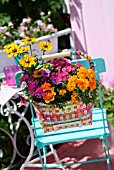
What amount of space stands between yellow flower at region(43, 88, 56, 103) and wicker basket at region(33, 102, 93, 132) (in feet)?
0.26

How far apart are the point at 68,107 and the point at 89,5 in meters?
1.35

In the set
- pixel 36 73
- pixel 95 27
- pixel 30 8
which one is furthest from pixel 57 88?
pixel 30 8

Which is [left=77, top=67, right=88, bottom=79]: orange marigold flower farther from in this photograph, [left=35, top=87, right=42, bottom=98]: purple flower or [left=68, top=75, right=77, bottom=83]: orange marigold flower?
[left=35, top=87, right=42, bottom=98]: purple flower

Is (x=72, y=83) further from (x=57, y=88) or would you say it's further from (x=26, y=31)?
(x=26, y=31)

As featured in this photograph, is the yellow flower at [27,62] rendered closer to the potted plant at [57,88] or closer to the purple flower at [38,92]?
the potted plant at [57,88]

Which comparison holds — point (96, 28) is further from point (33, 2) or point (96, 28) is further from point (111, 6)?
point (33, 2)

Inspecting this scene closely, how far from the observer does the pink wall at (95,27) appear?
3.52m

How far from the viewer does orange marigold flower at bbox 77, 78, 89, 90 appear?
253cm

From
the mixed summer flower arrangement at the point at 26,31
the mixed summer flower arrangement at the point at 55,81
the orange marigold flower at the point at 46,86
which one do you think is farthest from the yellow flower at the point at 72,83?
the mixed summer flower arrangement at the point at 26,31

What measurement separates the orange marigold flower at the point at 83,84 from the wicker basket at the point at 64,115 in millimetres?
146

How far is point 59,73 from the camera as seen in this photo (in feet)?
8.61

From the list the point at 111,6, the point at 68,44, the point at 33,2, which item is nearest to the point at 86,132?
the point at 111,6

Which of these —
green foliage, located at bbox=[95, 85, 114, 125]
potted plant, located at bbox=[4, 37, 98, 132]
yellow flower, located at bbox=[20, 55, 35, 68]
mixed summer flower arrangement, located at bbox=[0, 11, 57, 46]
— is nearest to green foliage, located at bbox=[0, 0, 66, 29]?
mixed summer flower arrangement, located at bbox=[0, 11, 57, 46]

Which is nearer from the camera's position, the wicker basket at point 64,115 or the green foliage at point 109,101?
the wicker basket at point 64,115
